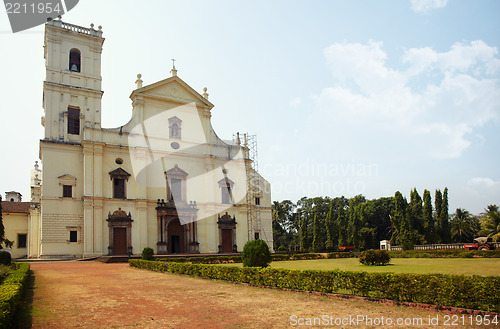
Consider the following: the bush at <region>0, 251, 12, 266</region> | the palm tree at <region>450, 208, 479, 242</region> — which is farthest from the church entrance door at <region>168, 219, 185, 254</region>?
the palm tree at <region>450, 208, 479, 242</region>

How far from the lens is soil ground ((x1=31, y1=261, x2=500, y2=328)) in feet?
26.3

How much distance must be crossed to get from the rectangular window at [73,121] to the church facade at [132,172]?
84 mm

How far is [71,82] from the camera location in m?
34.1

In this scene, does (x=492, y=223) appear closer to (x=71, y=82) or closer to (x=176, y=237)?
(x=176, y=237)

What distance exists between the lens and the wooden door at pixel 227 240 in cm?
3772

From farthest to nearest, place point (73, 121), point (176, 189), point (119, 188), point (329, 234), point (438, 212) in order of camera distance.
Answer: point (329, 234), point (438, 212), point (176, 189), point (119, 188), point (73, 121)

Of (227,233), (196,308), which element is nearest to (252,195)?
(227,233)

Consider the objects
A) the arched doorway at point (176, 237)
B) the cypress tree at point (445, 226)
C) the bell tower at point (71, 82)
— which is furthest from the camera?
the cypress tree at point (445, 226)

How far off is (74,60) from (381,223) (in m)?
53.1

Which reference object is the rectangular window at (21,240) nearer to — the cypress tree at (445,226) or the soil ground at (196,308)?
the soil ground at (196,308)

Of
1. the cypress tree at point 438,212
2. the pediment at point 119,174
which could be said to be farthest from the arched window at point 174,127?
the cypress tree at point 438,212

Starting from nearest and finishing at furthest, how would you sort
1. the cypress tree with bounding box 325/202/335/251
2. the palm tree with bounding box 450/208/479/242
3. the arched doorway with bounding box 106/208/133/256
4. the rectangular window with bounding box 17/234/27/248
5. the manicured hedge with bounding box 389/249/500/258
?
the manicured hedge with bounding box 389/249/500/258
the arched doorway with bounding box 106/208/133/256
the rectangular window with bounding box 17/234/27/248
the palm tree with bounding box 450/208/479/242
the cypress tree with bounding box 325/202/335/251

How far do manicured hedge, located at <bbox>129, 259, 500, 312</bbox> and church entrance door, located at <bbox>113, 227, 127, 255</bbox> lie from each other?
2105 cm

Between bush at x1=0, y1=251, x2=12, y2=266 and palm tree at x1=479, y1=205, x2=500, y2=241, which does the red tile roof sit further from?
palm tree at x1=479, y1=205, x2=500, y2=241
